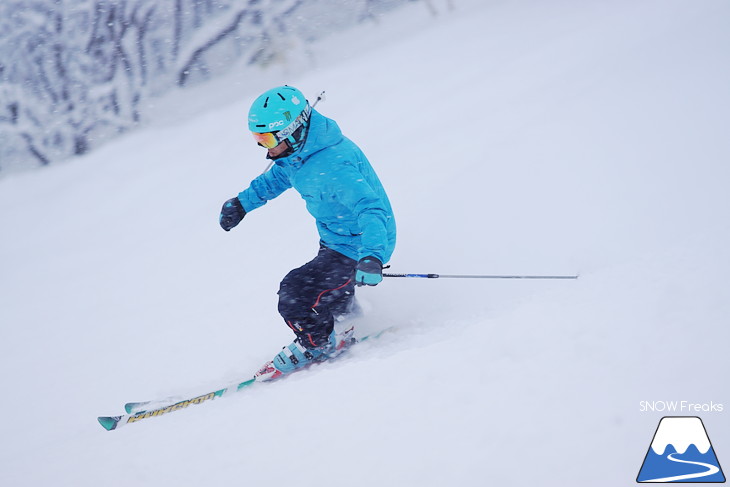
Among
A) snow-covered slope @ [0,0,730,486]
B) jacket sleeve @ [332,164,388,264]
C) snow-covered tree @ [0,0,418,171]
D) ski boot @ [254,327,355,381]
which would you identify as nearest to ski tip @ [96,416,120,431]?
snow-covered slope @ [0,0,730,486]

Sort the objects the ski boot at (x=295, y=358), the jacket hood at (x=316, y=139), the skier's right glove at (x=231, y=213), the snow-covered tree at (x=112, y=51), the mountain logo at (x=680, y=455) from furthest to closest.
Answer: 1. the snow-covered tree at (x=112, y=51)
2. the skier's right glove at (x=231, y=213)
3. the ski boot at (x=295, y=358)
4. the jacket hood at (x=316, y=139)
5. the mountain logo at (x=680, y=455)

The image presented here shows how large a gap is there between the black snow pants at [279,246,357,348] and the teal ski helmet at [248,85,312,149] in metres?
0.90

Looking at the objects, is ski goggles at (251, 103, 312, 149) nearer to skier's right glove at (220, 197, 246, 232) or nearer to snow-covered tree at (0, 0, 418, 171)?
skier's right glove at (220, 197, 246, 232)

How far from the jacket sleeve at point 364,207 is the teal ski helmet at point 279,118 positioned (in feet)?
1.32

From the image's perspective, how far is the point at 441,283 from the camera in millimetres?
4270

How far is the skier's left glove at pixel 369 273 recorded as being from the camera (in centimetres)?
301

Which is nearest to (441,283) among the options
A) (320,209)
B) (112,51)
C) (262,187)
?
(320,209)

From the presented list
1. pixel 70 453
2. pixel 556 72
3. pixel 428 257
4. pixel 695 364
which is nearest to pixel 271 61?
pixel 556 72

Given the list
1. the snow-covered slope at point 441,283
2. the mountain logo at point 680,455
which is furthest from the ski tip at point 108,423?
the mountain logo at point 680,455

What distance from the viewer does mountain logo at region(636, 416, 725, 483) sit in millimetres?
1806

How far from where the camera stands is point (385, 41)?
39.1 ft

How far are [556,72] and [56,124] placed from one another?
11.1m

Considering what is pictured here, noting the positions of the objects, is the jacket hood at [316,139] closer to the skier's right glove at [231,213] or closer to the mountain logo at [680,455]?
the skier's right glove at [231,213]

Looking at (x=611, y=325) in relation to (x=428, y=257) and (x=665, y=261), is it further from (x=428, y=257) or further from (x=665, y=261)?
(x=428, y=257)
